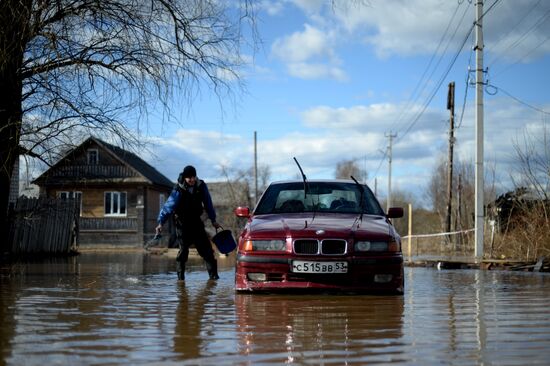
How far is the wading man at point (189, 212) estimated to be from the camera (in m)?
10.7

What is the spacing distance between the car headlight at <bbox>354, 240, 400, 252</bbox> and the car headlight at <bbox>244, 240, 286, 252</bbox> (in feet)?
2.62

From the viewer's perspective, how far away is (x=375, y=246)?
26.0 ft

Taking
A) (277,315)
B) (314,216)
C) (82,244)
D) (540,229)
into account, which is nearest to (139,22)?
(314,216)

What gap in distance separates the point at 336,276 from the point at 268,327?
219 cm

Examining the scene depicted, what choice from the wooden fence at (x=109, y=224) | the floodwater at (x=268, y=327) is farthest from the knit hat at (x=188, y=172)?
the wooden fence at (x=109, y=224)

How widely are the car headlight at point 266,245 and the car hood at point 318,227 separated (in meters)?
0.07

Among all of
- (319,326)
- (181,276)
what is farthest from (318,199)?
(319,326)

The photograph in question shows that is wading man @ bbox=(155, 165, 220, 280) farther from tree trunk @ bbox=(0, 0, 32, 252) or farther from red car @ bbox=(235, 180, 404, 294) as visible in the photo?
red car @ bbox=(235, 180, 404, 294)

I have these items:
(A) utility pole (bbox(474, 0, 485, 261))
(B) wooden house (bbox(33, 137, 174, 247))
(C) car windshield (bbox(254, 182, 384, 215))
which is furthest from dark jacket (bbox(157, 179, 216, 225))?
(B) wooden house (bbox(33, 137, 174, 247))

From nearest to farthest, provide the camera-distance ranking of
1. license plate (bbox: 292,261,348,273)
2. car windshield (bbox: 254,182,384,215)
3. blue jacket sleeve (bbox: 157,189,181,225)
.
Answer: license plate (bbox: 292,261,348,273)
car windshield (bbox: 254,182,384,215)
blue jacket sleeve (bbox: 157,189,181,225)

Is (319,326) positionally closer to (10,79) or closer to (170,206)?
(170,206)

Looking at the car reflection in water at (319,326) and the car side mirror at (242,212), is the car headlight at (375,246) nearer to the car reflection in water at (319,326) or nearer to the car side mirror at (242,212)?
the car reflection in water at (319,326)

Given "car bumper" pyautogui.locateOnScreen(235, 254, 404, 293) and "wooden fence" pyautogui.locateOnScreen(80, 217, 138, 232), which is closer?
"car bumper" pyautogui.locateOnScreen(235, 254, 404, 293)

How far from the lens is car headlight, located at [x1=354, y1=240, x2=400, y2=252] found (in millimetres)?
7855
